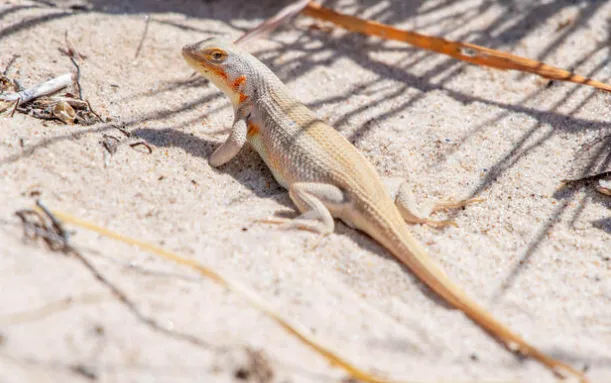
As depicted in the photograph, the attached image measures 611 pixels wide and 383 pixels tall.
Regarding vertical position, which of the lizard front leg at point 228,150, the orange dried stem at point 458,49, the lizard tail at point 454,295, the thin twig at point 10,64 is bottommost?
the lizard tail at point 454,295

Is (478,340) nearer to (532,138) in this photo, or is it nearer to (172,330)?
(172,330)

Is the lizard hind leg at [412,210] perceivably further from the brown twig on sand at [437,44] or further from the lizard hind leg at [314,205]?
the brown twig on sand at [437,44]

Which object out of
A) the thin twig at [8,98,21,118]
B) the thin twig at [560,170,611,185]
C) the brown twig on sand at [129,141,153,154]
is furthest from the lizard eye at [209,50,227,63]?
the thin twig at [560,170,611,185]

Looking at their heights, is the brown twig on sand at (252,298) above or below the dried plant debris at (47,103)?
below

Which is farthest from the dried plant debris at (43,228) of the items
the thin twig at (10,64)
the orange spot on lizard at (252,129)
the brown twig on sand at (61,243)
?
the thin twig at (10,64)

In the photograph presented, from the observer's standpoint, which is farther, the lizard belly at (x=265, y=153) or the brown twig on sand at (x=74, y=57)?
the brown twig on sand at (x=74, y=57)

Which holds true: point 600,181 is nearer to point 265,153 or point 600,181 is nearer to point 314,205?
point 314,205

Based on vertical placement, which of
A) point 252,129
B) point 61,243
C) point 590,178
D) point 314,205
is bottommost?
point 590,178

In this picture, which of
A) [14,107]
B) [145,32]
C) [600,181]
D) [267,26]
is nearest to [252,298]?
[14,107]
